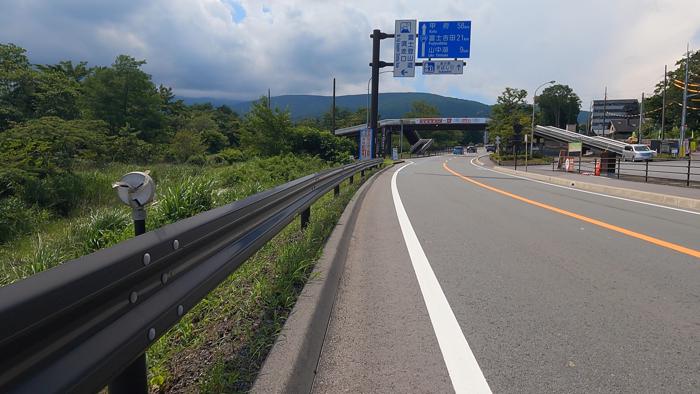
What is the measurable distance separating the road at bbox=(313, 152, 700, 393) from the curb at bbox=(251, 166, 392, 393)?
0.10 metres

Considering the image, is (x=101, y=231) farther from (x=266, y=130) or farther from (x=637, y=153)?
(x=637, y=153)

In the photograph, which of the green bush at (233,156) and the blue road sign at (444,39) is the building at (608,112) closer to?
the green bush at (233,156)

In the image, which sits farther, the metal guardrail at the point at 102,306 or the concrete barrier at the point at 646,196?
the concrete barrier at the point at 646,196

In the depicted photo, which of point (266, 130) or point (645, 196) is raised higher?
point (266, 130)

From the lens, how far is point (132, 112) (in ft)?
172

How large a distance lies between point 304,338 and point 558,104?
169 meters

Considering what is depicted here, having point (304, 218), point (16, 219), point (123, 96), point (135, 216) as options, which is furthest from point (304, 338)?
point (123, 96)

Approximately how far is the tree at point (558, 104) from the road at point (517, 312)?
6260 inches

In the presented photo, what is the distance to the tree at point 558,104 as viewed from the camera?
154875mm

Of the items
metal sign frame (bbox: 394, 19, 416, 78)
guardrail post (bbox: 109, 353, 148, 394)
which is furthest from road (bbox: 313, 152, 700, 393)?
metal sign frame (bbox: 394, 19, 416, 78)

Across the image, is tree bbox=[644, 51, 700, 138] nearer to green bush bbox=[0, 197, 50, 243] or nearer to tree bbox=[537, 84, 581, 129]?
tree bbox=[537, 84, 581, 129]

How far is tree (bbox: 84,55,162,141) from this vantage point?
5084 cm

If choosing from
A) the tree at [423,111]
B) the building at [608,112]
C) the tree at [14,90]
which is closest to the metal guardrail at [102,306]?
the tree at [14,90]

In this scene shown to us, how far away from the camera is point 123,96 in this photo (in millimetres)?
52094
